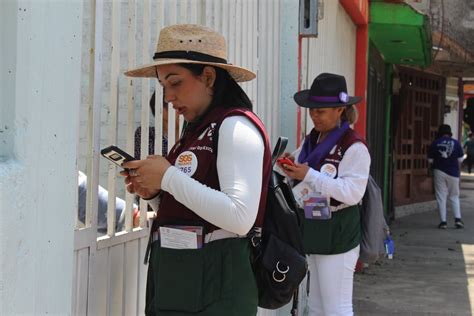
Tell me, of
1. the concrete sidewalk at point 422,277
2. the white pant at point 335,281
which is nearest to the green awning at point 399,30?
the concrete sidewalk at point 422,277

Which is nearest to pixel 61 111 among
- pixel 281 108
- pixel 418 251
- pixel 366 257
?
pixel 366 257

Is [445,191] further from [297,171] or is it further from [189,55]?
[189,55]

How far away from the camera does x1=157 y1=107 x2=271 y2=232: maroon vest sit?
2496mm

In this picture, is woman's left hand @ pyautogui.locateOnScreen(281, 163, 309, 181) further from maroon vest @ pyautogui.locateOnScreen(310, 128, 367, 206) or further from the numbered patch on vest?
the numbered patch on vest

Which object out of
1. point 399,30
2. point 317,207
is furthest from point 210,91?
point 399,30

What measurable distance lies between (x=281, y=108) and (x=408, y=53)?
294 inches

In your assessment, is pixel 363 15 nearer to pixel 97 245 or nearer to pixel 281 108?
pixel 281 108

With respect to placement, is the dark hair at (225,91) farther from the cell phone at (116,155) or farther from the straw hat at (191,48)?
the cell phone at (116,155)

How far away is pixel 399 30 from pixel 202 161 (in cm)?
806

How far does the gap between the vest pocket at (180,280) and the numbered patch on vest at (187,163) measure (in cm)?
26

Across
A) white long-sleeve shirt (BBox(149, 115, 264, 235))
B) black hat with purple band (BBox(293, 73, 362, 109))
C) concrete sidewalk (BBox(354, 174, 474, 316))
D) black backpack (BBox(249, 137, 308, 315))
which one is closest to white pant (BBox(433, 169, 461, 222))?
concrete sidewalk (BBox(354, 174, 474, 316))

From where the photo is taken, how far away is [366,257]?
4.71 m

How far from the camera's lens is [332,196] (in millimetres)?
4359

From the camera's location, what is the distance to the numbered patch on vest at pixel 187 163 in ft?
8.21
